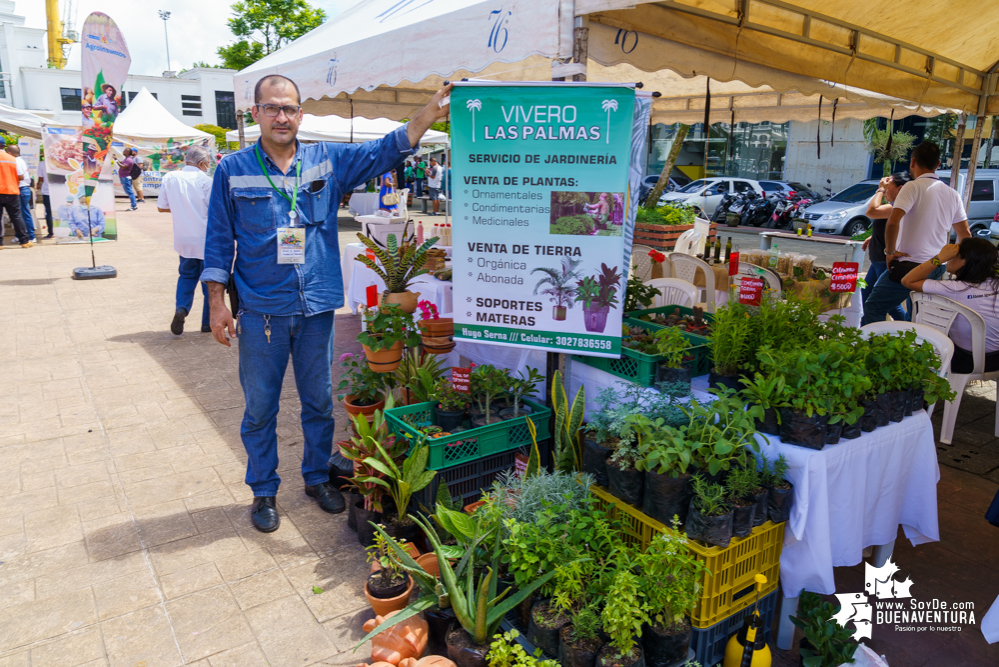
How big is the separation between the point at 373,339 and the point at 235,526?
3.91ft

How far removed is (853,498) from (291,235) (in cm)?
263

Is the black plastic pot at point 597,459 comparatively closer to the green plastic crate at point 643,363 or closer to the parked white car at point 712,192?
the green plastic crate at point 643,363

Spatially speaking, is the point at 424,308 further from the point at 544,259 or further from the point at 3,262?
the point at 3,262

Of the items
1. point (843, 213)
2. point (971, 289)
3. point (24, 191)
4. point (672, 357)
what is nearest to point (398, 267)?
point (672, 357)

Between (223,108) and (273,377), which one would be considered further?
(223,108)

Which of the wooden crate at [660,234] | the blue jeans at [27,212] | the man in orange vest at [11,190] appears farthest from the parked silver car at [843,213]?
the blue jeans at [27,212]

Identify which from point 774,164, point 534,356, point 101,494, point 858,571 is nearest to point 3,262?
point 101,494

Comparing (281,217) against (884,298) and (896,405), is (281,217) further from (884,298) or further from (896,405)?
(884,298)

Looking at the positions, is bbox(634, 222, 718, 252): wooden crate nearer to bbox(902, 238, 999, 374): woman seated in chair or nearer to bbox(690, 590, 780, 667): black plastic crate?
bbox(902, 238, 999, 374): woman seated in chair

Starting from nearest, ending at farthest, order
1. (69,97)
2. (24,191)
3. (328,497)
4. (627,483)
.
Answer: (627,483), (328,497), (24,191), (69,97)

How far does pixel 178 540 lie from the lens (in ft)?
10.3

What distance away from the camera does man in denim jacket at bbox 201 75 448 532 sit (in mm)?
2975

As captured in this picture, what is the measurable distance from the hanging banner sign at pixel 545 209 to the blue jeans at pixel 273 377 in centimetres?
83

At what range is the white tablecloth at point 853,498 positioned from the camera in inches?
91.5
